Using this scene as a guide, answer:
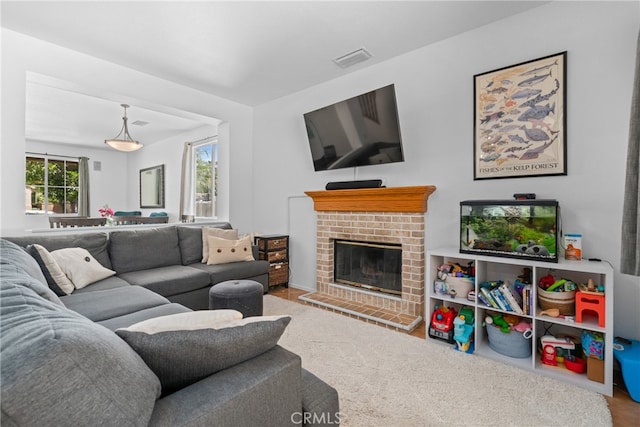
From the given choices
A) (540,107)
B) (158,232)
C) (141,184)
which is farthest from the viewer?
(141,184)

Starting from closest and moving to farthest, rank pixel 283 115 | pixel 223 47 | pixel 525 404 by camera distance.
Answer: pixel 525 404 → pixel 223 47 → pixel 283 115

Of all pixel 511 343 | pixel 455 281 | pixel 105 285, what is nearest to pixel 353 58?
pixel 455 281

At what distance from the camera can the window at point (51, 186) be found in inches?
269

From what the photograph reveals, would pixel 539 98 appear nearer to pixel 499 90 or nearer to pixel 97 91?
pixel 499 90

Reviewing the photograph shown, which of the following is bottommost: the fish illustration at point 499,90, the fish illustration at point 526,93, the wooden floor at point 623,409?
the wooden floor at point 623,409

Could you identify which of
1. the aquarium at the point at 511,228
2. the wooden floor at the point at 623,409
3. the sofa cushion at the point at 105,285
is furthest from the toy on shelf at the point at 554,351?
the sofa cushion at the point at 105,285

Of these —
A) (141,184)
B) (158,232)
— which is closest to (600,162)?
(158,232)

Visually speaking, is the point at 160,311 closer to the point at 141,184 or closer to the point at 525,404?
the point at 525,404

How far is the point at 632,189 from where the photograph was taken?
183 centimetres

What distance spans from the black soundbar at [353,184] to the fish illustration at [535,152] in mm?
1241

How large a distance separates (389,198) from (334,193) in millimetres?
668

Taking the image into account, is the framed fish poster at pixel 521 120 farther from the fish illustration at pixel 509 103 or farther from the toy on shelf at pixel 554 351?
the toy on shelf at pixel 554 351

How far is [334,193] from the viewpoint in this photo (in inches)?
136

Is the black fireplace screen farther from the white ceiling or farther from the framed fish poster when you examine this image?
the white ceiling
